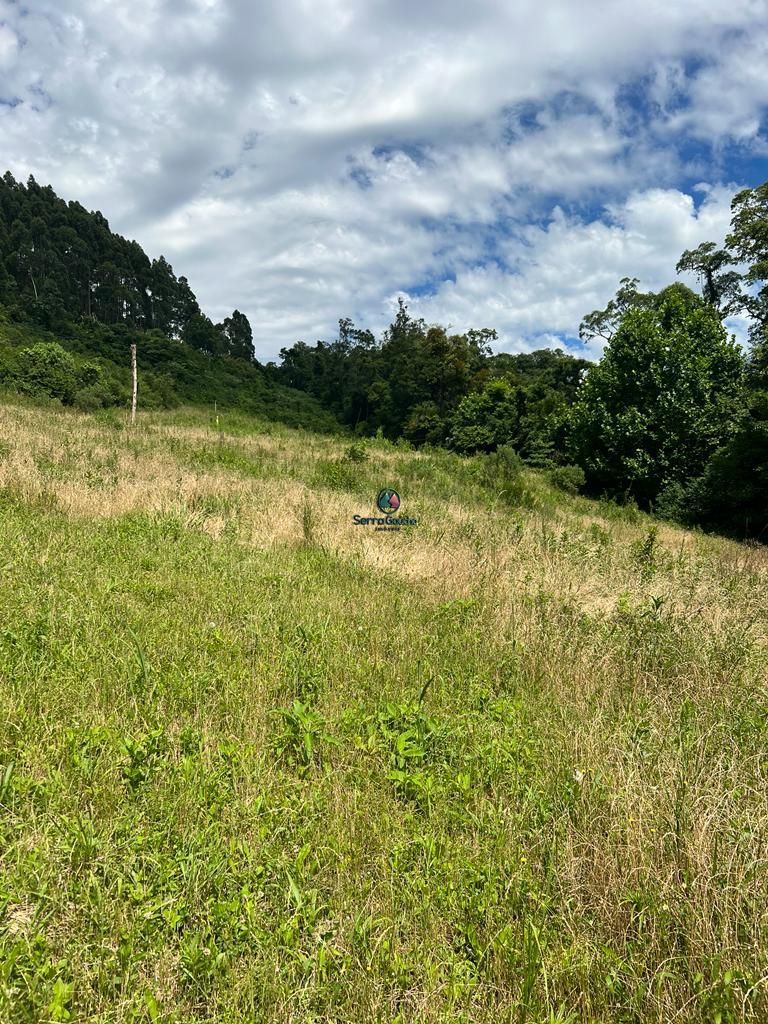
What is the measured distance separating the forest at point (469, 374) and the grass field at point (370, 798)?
46.0 ft

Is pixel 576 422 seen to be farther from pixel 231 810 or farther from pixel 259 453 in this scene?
pixel 231 810

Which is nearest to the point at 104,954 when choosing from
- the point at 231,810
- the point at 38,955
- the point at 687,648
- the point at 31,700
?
the point at 38,955

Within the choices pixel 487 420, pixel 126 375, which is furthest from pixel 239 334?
pixel 487 420

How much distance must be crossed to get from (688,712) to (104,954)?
3068 mm

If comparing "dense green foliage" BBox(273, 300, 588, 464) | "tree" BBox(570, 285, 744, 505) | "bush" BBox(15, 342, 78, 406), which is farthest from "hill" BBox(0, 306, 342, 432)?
"tree" BBox(570, 285, 744, 505)

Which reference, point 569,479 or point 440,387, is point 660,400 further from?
point 440,387

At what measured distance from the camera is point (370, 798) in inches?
87.7

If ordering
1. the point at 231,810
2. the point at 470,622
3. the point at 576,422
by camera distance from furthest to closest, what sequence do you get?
the point at 576,422
the point at 470,622
the point at 231,810

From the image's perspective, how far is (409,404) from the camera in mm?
44562

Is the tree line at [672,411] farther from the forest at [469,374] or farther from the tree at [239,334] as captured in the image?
the tree at [239,334]

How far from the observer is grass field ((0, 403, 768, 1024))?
5.00 ft

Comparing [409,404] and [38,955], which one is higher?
[409,404]

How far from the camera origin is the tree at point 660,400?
20.5 meters

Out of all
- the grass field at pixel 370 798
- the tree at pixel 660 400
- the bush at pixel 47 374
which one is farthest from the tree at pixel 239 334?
the grass field at pixel 370 798
